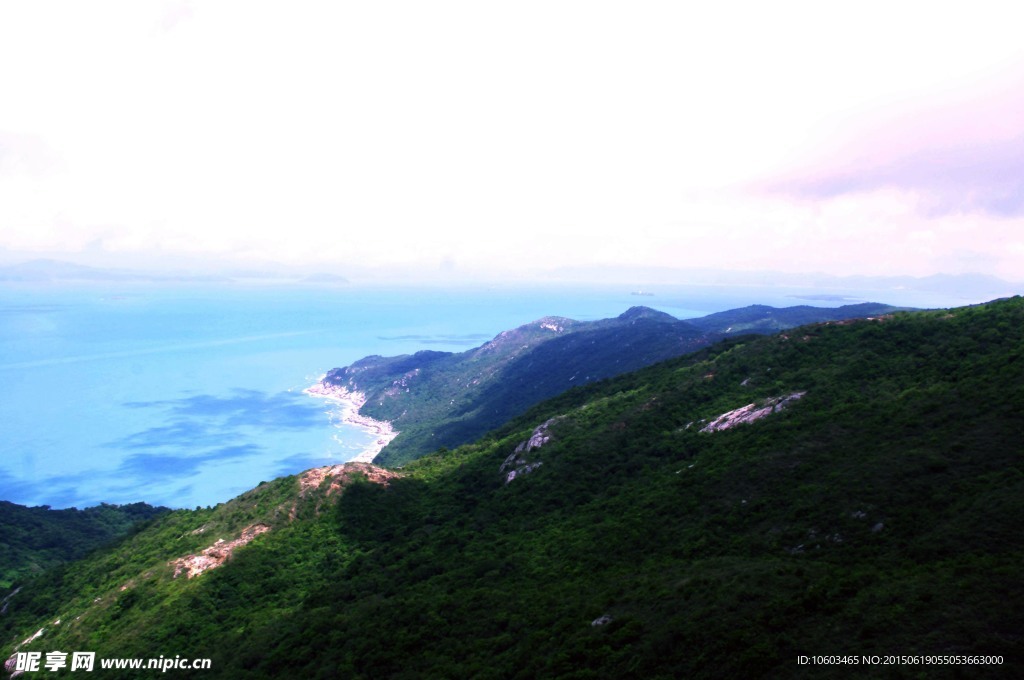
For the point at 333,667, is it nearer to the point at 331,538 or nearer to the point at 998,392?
the point at 331,538

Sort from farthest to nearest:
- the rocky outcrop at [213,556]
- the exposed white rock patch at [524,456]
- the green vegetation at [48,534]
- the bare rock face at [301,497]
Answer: the green vegetation at [48,534] → the exposed white rock patch at [524,456] → the bare rock face at [301,497] → the rocky outcrop at [213,556]

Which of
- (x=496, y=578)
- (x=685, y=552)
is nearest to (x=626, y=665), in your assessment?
(x=685, y=552)

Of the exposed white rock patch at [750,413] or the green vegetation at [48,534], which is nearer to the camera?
the exposed white rock patch at [750,413]

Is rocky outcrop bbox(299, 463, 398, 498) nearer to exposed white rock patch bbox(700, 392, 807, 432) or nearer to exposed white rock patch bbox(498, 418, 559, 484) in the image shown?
exposed white rock patch bbox(498, 418, 559, 484)

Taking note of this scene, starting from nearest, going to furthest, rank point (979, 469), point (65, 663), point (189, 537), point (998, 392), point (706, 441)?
point (979, 469) < point (998, 392) < point (65, 663) < point (706, 441) < point (189, 537)

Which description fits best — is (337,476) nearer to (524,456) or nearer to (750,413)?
(524,456)

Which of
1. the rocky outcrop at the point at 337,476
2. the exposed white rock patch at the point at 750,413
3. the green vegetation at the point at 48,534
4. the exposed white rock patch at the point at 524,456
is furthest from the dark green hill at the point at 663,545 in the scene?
the green vegetation at the point at 48,534

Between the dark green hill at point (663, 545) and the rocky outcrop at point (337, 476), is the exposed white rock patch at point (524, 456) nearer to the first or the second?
the dark green hill at point (663, 545)
